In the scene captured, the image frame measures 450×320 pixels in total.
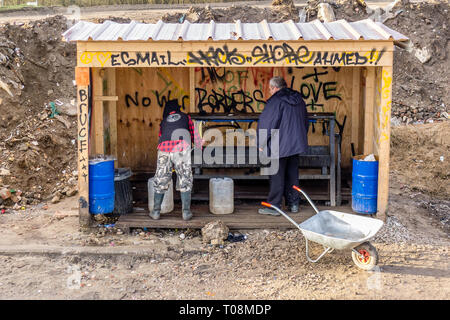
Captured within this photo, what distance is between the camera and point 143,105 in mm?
9547

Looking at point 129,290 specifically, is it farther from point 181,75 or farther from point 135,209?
point 181,75

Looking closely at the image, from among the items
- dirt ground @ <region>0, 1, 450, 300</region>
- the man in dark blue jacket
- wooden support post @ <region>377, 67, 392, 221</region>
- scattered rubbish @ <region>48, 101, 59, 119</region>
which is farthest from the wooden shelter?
scattered rubbish @ <region>48, 101, 59, 119</region>

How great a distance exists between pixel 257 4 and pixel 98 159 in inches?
706

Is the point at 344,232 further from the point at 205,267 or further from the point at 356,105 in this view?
the point at 356,105

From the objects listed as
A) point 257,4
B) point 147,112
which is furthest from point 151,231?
point 257,4

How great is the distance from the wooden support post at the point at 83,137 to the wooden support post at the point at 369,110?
4444 millimetres

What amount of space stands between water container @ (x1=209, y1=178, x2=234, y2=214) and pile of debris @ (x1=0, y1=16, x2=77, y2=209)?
3.48 metres

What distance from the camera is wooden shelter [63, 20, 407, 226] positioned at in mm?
7246

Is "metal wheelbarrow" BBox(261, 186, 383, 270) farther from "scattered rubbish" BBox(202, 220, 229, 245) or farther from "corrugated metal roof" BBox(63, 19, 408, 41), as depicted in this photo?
"corrugated metal roof" BBox(63, 19, 408, 41)

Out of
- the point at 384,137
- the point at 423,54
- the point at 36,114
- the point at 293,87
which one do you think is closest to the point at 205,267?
the point at 384,137

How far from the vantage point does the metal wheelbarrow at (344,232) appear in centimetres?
585

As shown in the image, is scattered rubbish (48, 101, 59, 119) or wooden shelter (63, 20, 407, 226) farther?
scattered rubbish (48, 101, 59, 119)

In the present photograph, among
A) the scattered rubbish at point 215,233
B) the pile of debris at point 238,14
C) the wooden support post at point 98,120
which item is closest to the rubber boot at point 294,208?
the scattered rubbish at point 215,233

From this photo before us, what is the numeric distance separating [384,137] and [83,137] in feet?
14.7
